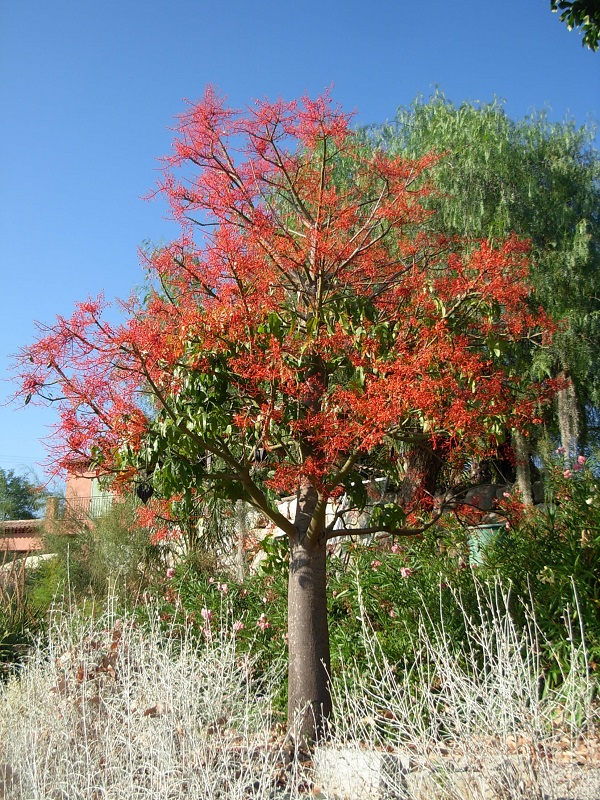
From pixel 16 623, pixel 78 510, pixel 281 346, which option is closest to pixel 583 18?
pixel 281 346

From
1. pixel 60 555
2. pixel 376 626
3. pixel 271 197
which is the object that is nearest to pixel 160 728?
pixel 376 626

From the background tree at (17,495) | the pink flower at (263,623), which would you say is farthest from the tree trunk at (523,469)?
the background tree at (17,495)

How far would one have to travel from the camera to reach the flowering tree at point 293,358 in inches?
186

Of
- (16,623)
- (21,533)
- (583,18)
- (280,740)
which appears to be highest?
(583,18)

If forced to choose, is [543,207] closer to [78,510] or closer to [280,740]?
[280,740]

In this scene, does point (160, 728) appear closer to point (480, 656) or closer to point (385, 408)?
point (385, 408)

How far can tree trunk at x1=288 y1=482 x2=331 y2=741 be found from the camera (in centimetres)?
491

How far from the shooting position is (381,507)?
5.39m

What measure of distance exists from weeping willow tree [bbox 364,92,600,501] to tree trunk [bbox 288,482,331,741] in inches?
221

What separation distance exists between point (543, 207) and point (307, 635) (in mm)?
8168

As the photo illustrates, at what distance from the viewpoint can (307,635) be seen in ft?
16.5

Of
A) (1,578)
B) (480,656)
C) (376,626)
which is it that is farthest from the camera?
(1,578)

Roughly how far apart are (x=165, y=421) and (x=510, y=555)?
3149 millimetres

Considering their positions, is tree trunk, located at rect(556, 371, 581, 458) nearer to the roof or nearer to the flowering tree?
the flowering tree
